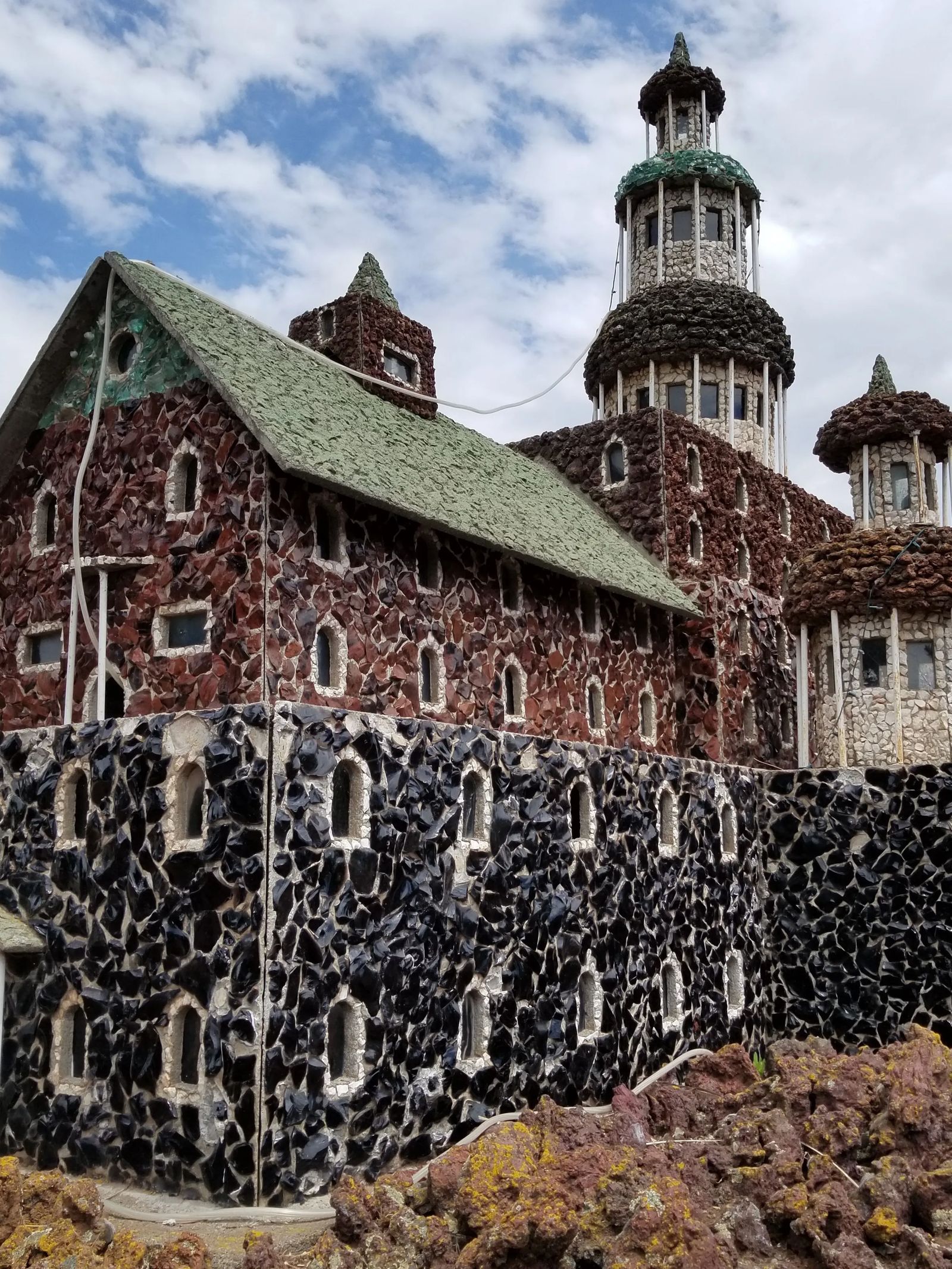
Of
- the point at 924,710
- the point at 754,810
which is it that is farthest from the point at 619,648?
the point at 924,710

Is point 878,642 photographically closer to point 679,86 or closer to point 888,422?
point 888,422

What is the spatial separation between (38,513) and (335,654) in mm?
4951

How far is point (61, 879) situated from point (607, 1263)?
7714 millimetres

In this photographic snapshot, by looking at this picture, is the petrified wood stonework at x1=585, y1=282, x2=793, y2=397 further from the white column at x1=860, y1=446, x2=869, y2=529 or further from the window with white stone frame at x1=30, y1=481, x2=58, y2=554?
the window with white stone frame at x1=30, y1=481, x2=58, y2=554

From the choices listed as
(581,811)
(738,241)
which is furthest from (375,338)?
(738,241)

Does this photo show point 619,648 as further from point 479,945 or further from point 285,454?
point 285,454

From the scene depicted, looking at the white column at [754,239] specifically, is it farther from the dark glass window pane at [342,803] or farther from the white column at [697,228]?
the dark glass window pane at [342,803]

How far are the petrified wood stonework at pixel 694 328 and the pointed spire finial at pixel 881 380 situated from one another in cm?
305

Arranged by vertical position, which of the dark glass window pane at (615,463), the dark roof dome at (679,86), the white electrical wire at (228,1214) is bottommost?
the white electrical wire at (228,1214)

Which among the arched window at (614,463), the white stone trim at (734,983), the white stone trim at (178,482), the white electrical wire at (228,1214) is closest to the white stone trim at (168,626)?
the white stone trim at (178,482)

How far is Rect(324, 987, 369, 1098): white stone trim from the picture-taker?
14.2 m

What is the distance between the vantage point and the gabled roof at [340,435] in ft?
51.6

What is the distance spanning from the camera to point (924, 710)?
21.7 metres

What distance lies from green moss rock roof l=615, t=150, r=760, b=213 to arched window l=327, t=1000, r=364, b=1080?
2224 cm
